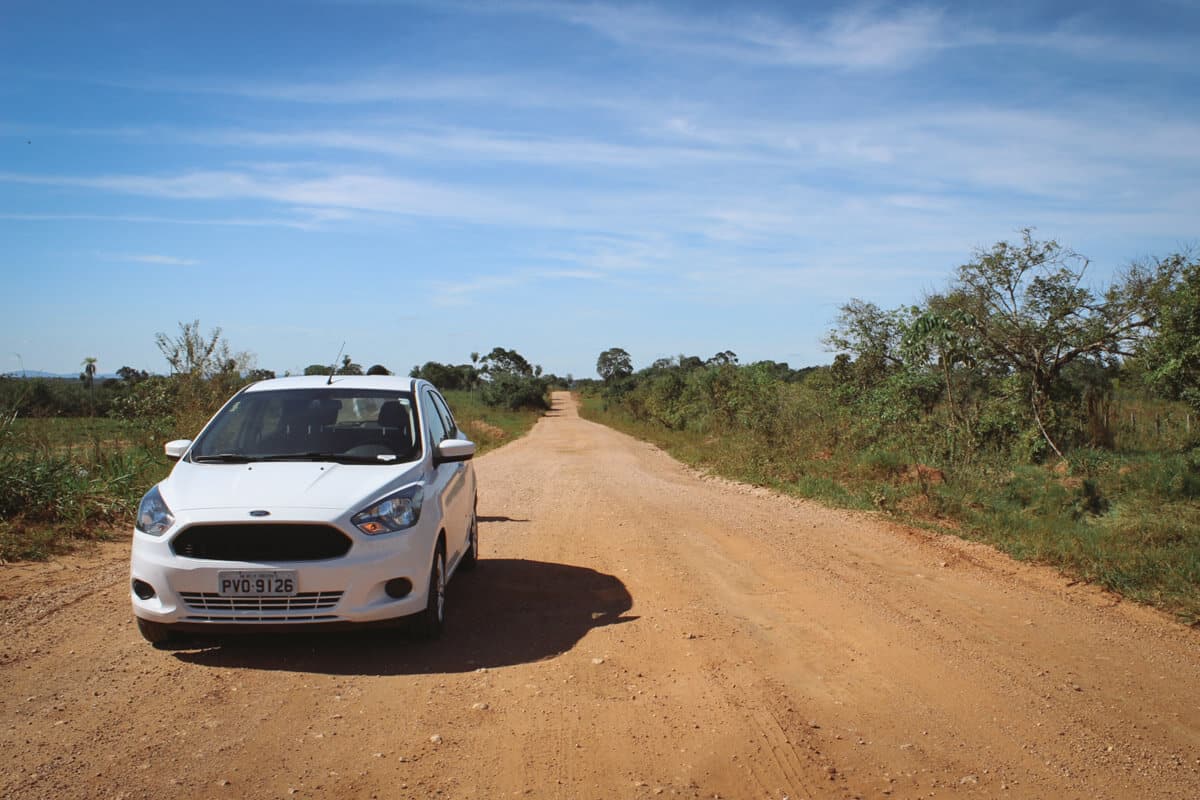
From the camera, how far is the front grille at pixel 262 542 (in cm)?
492

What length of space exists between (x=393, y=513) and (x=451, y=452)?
89cm

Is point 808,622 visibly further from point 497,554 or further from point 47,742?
→ point 47,742

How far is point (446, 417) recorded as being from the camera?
7.84 m

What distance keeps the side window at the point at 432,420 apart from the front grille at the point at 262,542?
150 cm

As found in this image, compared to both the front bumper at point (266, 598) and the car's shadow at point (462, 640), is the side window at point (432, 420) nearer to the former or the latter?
the car's shadow at point (462, 640)

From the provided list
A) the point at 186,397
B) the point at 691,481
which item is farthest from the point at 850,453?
the point at 186,397

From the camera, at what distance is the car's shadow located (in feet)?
16.6

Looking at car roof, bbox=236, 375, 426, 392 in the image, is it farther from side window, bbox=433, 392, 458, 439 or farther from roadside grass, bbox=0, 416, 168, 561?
roadside grass, bbox=0, 416, 168, 561

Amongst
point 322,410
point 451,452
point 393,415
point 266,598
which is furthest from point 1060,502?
point 266,598

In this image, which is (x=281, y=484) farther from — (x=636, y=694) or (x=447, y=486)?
(x=636, y=694)

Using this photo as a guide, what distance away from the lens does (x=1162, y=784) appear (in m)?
3.71

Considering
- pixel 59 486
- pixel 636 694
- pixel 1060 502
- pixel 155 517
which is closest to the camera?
pixel 636 694

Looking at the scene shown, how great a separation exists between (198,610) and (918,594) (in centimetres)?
537

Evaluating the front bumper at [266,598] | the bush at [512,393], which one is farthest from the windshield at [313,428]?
the bush at [512,393]
